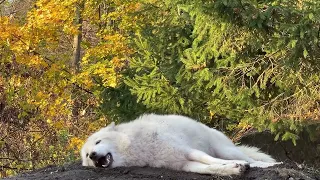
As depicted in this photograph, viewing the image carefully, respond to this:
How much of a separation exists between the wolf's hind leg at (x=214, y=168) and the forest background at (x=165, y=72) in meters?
2.57

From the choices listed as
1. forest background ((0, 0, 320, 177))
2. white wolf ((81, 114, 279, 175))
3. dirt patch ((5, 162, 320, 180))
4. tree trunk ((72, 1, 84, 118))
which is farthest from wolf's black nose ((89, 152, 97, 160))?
tree trunk ((72, 1, 84, 118))

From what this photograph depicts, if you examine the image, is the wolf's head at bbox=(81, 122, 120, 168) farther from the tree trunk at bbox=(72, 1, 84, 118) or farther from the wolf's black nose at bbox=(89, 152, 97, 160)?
the tree trunk at bbox=(72, 1, 84, 118)

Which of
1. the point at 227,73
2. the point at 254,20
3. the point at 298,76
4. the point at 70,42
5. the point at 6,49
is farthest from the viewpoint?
the point at 70,42

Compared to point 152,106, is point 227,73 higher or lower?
higher

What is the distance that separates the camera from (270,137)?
11156 mm

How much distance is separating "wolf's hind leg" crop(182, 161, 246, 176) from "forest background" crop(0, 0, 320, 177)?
8.43ft

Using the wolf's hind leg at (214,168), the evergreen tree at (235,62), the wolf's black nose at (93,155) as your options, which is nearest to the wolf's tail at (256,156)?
the wolf's hind leg at (214,168)

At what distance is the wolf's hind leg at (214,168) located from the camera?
440cm

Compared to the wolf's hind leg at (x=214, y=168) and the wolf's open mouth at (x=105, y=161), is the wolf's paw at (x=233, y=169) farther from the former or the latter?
the wolf's open mouth at (x=105, y=161)

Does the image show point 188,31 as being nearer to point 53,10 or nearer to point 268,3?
point 268,3

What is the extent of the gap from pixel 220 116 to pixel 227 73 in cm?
247

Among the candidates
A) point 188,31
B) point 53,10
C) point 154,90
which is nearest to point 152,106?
point 154,90

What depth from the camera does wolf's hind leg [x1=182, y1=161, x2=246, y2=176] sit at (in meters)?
4.40

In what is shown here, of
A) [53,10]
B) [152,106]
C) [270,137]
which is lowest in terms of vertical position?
[270,137]
